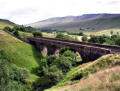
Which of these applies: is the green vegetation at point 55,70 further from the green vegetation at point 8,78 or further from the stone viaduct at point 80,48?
the green vegetation at point 8,78

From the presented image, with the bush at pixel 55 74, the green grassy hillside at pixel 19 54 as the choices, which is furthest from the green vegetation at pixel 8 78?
the green grassy hillside at pixel 19 54

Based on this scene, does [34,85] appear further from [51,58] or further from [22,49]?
[22,49]

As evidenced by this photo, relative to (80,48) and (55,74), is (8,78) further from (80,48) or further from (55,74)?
(80,48)

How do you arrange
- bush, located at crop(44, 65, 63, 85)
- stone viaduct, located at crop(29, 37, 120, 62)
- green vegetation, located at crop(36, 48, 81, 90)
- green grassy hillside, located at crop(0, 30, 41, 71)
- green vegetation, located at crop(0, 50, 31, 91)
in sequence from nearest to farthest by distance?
green vegetation, located at crop(0, 50, 31, 91)
bush, located at crop(44, 65, 63, 85)
green vegetation, located at crop(36, 48, 81, 90)
stone viaduct, located at crop(29, 37, 120, 62)
green grassy hillside, located at crop(0, 30, 41, 71)

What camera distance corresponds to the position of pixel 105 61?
113 ft

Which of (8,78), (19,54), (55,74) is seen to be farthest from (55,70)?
(19,54)

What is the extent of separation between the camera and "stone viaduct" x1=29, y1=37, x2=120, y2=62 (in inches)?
1855

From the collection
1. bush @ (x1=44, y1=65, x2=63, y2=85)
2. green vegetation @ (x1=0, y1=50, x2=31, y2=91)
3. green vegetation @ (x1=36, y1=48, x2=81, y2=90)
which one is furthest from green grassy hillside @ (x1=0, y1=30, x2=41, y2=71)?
bush @ (x1=44, y1=65, x2=63, y2=85)

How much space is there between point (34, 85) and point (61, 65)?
38.1 ft

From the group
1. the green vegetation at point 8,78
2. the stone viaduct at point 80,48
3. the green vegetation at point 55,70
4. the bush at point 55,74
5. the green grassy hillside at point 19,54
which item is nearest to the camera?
the green vegetation at point 8,78

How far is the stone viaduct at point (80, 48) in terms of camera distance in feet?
155

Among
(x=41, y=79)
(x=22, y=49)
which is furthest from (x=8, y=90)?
(x=22, y=49)

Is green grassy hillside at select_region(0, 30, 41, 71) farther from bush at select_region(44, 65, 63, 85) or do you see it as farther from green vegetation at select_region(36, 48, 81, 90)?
bush at select_region(44, 65, 63, 85)

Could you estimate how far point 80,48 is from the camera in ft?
186
